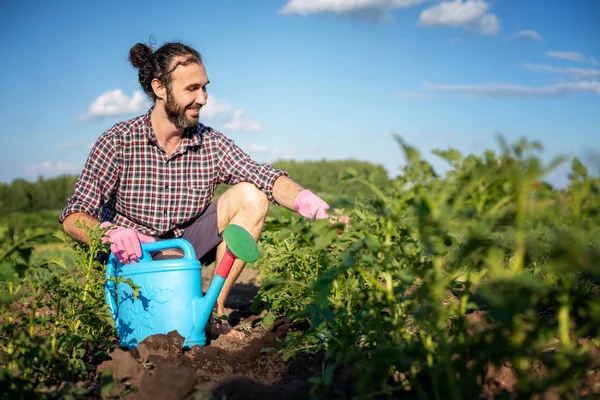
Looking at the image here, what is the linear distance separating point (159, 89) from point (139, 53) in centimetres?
48

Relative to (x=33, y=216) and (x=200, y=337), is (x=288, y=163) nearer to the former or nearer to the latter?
(x=33, y=216)

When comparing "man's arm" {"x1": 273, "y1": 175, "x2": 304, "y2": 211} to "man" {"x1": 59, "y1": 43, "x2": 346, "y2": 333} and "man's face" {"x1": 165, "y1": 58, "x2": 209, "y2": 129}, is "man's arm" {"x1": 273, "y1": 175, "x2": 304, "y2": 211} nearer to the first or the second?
"man" {"x1": 59, "y1": 43, "x2": 346, "y2": 333}

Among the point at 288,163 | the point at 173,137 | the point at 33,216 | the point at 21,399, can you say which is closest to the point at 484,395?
the point at 21,399

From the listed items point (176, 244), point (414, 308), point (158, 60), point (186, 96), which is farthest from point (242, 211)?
point (414, 308)

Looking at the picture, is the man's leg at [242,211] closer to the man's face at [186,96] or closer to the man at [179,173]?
the man at [179,173]

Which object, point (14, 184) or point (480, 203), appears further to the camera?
point (14, 184)

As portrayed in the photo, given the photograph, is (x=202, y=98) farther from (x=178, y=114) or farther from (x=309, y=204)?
(x=309, y=204)

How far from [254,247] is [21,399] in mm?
1225

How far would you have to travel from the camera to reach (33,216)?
45.8 ft

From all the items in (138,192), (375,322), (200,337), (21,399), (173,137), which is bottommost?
(200,337)

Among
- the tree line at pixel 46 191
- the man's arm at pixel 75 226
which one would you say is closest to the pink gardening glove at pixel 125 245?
the man's arm at pixel 75 226

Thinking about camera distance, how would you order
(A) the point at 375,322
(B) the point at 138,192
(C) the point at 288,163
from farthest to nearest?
1. (C) the point at 288,163
2. (B) the point at 138,192
3. (A) the point at 375,322

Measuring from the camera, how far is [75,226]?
2953mm

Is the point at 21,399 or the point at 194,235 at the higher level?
the point at 194,235
